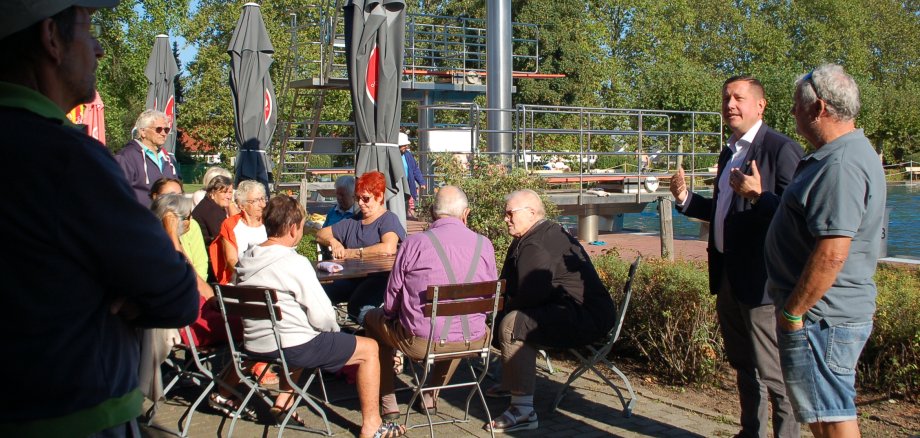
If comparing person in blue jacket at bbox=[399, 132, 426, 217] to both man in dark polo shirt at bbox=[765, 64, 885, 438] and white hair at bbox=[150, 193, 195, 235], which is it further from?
man in dark polo shirt at bbox=[765, 64, 885, 438]

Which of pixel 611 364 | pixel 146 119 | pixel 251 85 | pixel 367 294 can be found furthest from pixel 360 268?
pixel 251 85

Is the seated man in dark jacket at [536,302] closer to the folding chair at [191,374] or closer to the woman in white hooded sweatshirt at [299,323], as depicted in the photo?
the woman in white hooded sweatshirt at [299,323]

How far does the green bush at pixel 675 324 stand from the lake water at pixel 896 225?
386 inches

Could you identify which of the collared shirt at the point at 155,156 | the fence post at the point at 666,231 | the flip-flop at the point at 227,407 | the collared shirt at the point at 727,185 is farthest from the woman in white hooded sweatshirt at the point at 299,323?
the fence post at the point at 666,231

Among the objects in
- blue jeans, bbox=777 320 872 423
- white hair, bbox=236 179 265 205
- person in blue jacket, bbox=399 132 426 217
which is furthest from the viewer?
person in blue jacket, bbox=399 132 426 217

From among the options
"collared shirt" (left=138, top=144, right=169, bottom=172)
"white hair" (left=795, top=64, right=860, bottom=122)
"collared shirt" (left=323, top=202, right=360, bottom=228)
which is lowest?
"collared shirt" (left=323, top=202, right=360, bottom=228)

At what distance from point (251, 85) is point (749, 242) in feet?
30.7

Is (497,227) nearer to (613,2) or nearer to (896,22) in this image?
(613,2)

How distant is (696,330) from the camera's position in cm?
573

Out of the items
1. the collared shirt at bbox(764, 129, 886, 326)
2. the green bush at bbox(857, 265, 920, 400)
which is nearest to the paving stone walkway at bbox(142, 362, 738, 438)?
the green bush at bbox(857, 265, 920, 400)

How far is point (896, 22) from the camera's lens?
6712cm

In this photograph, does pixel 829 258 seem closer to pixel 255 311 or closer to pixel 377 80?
pixel 255 311

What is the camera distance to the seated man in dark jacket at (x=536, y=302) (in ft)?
16.8

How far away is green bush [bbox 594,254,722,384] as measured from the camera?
5.76 meters
